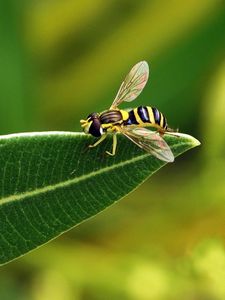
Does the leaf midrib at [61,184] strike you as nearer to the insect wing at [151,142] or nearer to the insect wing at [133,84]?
the insect wing at [151,142]

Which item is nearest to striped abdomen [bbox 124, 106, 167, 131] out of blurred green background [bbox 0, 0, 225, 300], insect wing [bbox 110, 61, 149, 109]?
insect wing [bbox 110, 61, 149, 109]

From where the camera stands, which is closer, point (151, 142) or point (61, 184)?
point (61, 184)

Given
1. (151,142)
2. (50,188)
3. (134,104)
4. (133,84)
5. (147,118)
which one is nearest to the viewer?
(50,188)

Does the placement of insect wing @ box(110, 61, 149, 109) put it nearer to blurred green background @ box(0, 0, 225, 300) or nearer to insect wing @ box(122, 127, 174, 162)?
insect wing @ box(122, 127, 174, 162)

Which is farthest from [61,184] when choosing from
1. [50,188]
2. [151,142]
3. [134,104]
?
[134,104]

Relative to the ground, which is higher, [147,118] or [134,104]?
[147,118]

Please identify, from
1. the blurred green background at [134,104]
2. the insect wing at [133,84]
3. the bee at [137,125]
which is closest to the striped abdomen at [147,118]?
the bee at [137,125]

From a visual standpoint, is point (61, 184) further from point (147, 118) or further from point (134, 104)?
point (134, 104)
